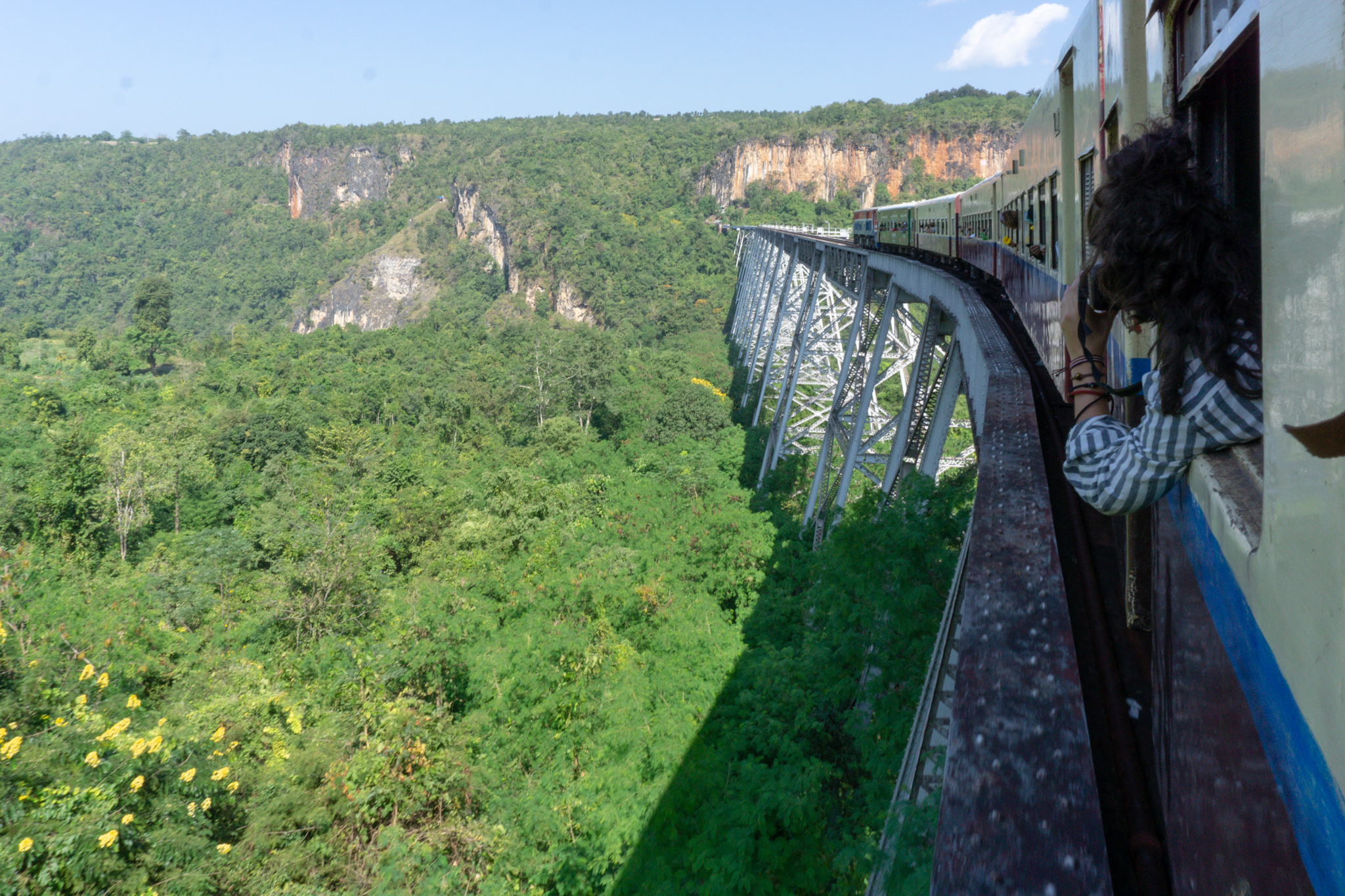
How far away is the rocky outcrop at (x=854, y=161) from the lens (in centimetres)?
9781

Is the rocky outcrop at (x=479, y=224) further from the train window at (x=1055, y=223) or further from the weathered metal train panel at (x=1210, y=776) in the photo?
the weathered metal train panel at (x=1210, y=776)

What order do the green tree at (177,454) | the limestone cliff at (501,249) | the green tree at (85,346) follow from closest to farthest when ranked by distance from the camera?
the green tree at (177,454), the green tree at (85,346), the limestone cliff at (501,249)

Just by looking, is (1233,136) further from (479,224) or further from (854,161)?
(479,224)

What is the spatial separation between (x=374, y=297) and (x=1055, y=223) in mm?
112651

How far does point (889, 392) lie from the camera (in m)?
32.7

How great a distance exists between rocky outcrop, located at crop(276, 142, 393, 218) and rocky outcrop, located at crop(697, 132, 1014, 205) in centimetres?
6681

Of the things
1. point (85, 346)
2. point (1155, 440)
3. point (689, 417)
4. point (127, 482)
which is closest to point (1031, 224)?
point (1155, 440)

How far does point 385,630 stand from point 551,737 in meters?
5.51

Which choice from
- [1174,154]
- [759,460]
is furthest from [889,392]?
[1174,154]

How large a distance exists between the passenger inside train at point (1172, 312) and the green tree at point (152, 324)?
248 feet

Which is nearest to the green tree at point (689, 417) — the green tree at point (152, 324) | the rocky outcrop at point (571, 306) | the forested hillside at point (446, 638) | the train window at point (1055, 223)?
the forested hillside at point (446, 638)

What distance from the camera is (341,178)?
14138 cm

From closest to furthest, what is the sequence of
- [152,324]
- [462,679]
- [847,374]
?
[462,679] < [847,374] < [152,324]

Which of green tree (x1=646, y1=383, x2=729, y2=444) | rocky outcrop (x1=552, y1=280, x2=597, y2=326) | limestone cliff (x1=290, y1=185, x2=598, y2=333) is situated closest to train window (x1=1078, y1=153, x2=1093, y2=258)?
green tree (x1=646, y1=383, x2=729, y2=444)
